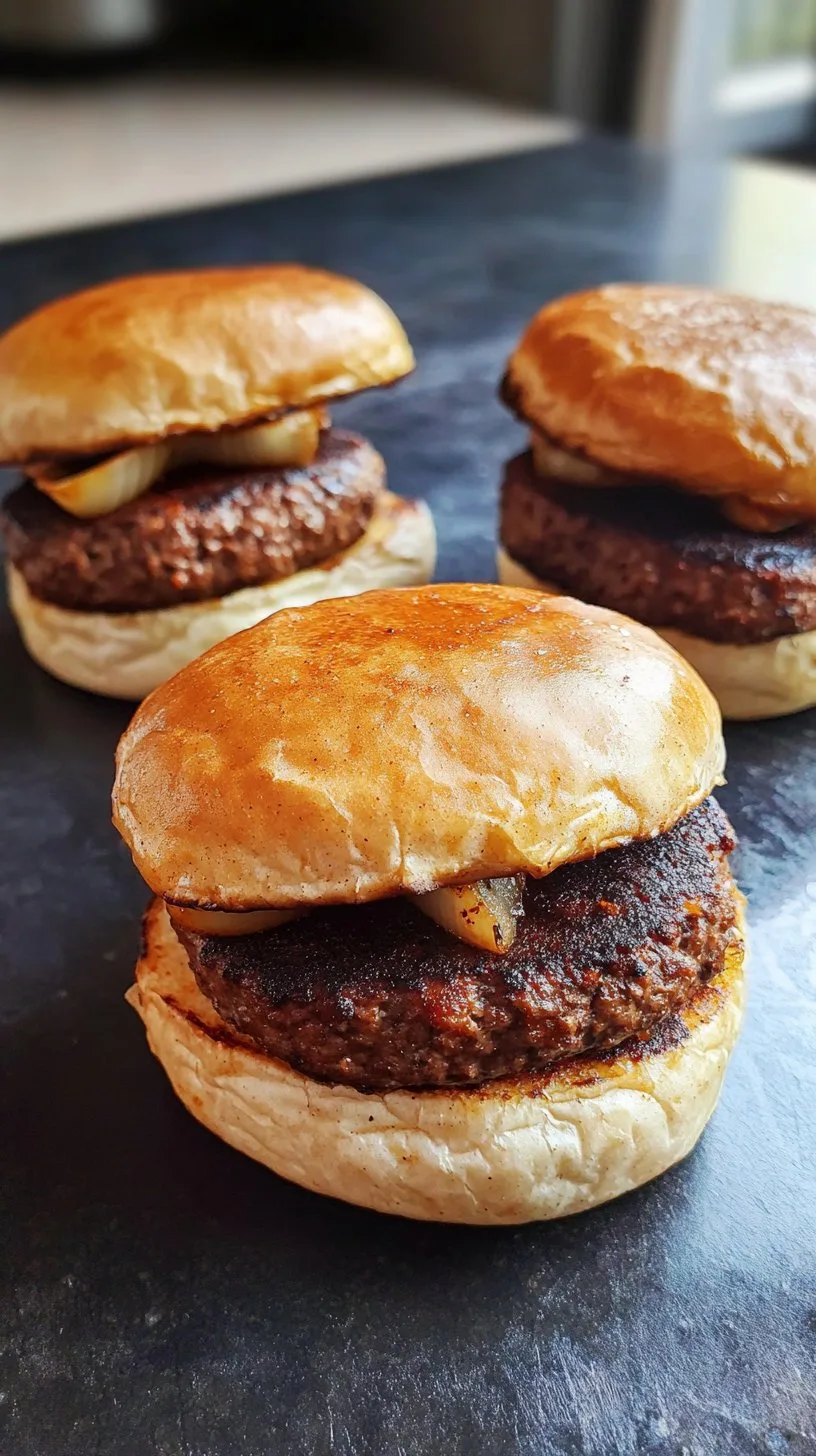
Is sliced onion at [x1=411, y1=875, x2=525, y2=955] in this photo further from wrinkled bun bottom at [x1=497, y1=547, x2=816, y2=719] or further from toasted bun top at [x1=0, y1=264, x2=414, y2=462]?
toasted bun top at [x1=0, y1=264, x2=414, y2=462]

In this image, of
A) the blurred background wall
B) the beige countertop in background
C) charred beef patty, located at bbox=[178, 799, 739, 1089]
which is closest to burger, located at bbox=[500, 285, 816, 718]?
charred beef patty, located at bbox=[178, 799, 739, 1089]

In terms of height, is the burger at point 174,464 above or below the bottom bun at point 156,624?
above

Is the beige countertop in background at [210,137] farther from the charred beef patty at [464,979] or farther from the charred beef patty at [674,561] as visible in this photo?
the charred beef patty at [464,979]

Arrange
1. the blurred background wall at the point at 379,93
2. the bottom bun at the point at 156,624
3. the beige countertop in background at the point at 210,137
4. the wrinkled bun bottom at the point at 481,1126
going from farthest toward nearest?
the blurred background wall at the point at 379,93 < the beige countertop in background at the point at 210,137 < the bottom bun at the point at 156,624 < the wrinkled bun bottom at the point at 481,1126

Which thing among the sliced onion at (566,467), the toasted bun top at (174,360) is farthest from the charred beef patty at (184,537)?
the sliced onion at (566,467)

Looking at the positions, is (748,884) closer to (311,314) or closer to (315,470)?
(315,470)

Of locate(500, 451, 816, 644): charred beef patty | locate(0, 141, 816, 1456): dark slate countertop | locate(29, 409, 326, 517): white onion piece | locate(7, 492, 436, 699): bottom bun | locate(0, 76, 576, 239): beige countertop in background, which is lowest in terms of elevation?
locate(0, 141, 816, 1456): dark slate countertop

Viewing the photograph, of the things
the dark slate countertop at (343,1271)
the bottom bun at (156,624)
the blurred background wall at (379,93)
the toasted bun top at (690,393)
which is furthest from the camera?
the blurred background wall at (379,93)
